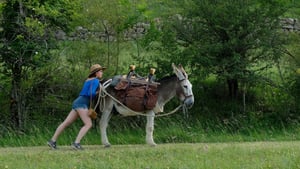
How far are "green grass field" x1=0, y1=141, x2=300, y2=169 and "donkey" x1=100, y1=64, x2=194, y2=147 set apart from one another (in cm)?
97

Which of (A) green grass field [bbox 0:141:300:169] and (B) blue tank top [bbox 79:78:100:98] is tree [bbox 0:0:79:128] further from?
(A) green grass field [bbox 0:141:300:169]

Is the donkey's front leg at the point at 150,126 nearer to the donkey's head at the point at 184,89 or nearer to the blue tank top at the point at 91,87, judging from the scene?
the donkey's head at the point at 184,89

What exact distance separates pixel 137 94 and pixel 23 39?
16.1 ft

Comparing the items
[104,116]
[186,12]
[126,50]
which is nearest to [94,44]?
[126,50]

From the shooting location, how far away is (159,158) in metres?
14.8

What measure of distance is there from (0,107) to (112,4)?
4658 mm

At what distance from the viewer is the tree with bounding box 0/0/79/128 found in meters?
20.2

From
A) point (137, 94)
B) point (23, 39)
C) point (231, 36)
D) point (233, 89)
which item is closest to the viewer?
point (137, 94)

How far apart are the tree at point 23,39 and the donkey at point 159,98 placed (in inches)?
146

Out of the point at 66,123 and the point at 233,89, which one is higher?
the point at 66,123

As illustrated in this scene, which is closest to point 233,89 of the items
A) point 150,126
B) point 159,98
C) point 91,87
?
point 159,98

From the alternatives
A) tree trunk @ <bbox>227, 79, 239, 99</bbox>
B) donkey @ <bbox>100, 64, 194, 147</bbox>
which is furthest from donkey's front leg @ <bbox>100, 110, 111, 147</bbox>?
tree trunk @ <bbox>227, 79, 239, 99</bbox>

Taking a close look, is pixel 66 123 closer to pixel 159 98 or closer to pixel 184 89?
pixel 159 98

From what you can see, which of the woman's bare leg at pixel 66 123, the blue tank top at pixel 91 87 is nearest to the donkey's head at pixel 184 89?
the blue tank top at pixel 91 87
